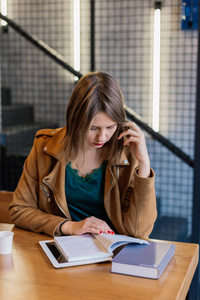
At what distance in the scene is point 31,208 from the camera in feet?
5.31

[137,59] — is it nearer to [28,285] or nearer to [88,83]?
[88,83]

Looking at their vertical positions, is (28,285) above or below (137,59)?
below

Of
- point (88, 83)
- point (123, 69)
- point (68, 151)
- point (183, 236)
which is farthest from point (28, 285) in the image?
point (123, 69)

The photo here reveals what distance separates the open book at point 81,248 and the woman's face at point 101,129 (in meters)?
0.35

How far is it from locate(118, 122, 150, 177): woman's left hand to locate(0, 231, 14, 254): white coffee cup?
1.67 feet

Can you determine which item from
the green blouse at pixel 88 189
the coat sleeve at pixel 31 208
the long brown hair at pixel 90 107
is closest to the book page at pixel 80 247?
the coat sleeve at pixel 31 208

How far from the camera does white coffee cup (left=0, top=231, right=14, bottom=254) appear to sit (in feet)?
4.28

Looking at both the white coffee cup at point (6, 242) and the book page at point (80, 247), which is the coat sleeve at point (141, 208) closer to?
the book page at point (80, 247)

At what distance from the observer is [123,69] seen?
12.5 ft

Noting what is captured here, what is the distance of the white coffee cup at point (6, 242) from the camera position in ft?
4.28

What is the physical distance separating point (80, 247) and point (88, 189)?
38 centimetres

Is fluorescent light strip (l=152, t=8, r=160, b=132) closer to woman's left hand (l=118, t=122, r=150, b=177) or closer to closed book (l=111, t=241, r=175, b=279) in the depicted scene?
woman's left hand (l=118, t=122, r=150, b=177)

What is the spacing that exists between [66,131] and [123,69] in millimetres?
2310

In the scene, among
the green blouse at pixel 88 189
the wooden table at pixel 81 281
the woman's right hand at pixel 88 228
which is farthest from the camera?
the green blouse at pixel 88 189
